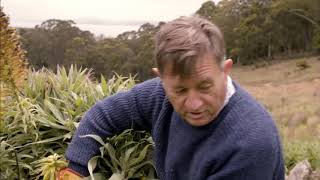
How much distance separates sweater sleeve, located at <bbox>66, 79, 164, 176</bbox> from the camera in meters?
2.90

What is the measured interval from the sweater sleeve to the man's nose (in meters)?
0.63

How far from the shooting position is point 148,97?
293 centimetres

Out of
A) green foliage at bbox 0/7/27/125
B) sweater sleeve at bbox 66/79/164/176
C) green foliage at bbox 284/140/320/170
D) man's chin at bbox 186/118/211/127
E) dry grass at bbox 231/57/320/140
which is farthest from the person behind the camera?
dry grass at bbox 231/57/320/140

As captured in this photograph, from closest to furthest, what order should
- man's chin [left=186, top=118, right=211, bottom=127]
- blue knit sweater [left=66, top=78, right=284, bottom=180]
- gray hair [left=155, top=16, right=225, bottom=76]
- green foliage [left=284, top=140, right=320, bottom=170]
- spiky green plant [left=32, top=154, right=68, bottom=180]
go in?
gray hair [left=155, top=16, right=225, bottom=76], blue knit sweater [left=66, top=78, right=284, bottom=180], man's chin [left=186, top=118, right=211, bottom=127], spiky green plant [left=32, top=154, right=68, bottom=180], green foliage [left=284, top=140, right=320, bottom=170]

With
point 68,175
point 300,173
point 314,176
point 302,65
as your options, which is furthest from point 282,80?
point 68,175

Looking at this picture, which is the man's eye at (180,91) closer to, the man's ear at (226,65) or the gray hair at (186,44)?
the gray hair at (186,44)

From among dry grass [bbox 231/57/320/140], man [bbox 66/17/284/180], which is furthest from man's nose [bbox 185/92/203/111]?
dry grass [bbox 231/57/320/140]

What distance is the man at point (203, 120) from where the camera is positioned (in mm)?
2178

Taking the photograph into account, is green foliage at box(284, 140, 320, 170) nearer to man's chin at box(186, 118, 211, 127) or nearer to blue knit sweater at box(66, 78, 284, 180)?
blue knit sweater at box(66, 78, 284, 180)

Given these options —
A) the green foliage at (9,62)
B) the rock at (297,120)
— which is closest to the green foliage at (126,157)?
the green foliage at (9,62)

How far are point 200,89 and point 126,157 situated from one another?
2.98 feet

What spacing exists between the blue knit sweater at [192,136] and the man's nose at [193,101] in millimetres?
206

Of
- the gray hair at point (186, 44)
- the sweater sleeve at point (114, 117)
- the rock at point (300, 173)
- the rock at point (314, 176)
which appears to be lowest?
the rock at point (314, 176)

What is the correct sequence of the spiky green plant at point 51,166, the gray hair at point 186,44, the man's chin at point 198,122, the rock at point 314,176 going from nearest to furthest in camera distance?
1. the gray hair at point 186,44
2. the man's chin at point 198,122
3. the spiky green plant at point 51,166
4. the rock at point 314,176
